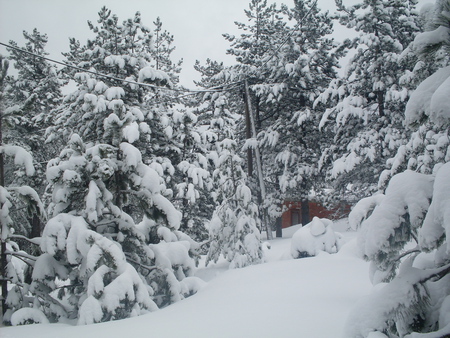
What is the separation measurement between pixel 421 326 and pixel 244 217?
377 inches

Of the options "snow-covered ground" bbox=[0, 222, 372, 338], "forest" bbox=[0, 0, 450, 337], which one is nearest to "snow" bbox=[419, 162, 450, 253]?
"forest" bbox=[0, 0, 450, 337]

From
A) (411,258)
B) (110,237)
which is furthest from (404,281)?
(110,237)

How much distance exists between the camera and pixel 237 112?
24094 mm

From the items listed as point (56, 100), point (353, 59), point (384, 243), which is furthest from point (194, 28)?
point (56, 100)

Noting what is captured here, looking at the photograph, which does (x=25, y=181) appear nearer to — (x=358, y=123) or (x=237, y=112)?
(x=237, y=112)

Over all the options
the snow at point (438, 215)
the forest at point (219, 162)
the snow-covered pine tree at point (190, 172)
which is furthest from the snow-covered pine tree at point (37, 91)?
the snow at point (438, 215)

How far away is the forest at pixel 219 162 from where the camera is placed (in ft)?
8.20

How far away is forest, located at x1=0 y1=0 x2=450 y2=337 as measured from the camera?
98.4 inches

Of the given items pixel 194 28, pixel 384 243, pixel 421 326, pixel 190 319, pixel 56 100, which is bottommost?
pixel 190 319

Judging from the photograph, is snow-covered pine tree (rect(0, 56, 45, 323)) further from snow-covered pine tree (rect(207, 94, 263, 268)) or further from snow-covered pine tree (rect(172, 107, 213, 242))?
snow-covered pine tree (rect(172, 107, 213, 242))

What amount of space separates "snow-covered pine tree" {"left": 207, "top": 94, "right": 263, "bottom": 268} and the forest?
0.17 feet

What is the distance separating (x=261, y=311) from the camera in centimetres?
475

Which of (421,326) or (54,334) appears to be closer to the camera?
(421,326)

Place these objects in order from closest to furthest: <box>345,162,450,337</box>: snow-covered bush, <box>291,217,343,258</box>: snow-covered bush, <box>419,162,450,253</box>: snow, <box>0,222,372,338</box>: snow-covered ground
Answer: <box>419,162,450,253</box>: snow < <box>345,162,450,337</box>: snow-covered bush < <box>0,222,372,338</box>: snow-covered ground < <box>291,217,343,258</box>: snow-covered bush
